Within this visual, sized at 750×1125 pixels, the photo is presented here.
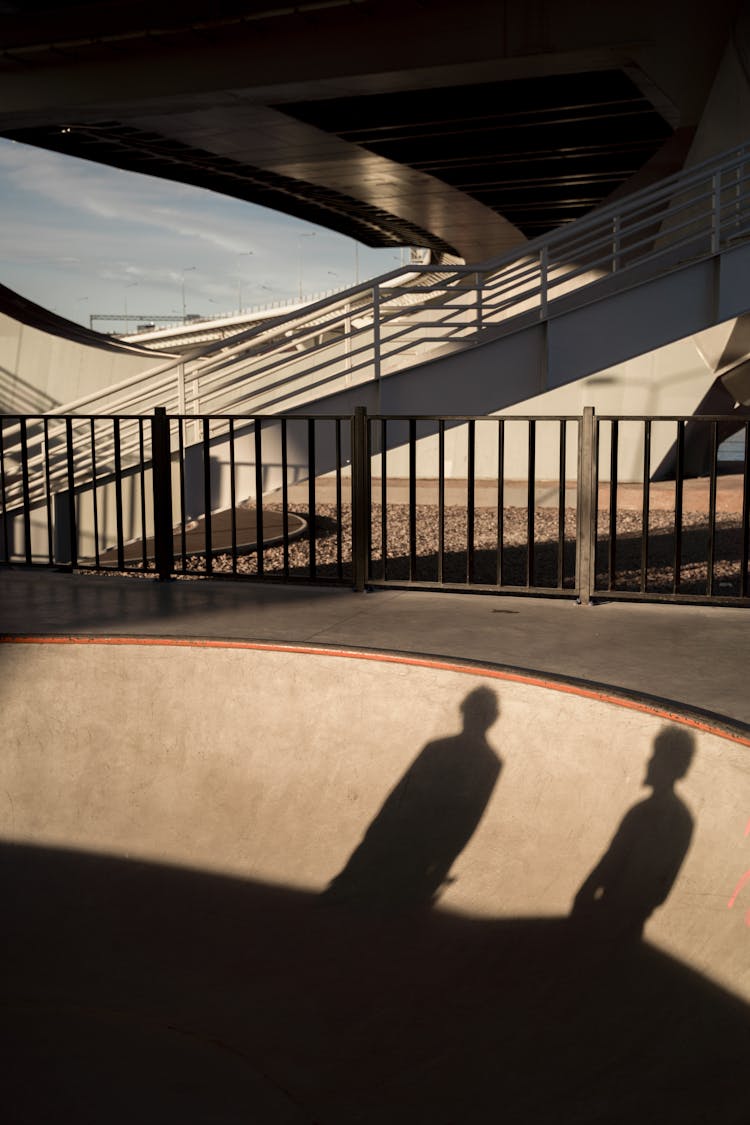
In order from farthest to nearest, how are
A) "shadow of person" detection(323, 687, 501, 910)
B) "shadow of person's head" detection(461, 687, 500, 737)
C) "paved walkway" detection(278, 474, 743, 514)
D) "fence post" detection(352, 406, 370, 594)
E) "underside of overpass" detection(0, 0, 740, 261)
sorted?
"paved walkway" detection(278, 474, 743, 514)
"underside of overpass" detection(0, 0, 740, 261)
"fence post" detection(352, 406, 370, 594)
"shadow of person's head" detection(461, 687, 500, 737)
"shadow of person" detection(323, 687, 501, 910)

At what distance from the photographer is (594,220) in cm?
1206

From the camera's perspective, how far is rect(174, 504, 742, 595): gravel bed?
12.9m

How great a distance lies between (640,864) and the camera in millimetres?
4391

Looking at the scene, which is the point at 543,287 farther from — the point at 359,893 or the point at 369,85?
the point at 369,85

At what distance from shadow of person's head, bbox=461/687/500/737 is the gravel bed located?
416cm

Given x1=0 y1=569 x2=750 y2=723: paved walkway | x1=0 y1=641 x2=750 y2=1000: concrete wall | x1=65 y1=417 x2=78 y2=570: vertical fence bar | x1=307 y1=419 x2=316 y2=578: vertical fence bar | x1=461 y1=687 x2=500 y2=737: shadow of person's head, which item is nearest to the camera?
x1=0 y1=641 x2=750 y2=1000: concrete wall

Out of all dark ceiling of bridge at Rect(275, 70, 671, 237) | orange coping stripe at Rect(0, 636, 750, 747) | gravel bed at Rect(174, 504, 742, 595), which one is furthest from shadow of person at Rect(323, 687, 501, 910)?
dark ceiling of bridge at Rect(275, 70, 671, 237)

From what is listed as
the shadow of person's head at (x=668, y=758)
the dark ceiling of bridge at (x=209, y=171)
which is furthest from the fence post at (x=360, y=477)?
the dark ceiling of bridge at (x=209, y=171)

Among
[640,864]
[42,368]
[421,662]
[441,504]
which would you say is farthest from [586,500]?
[42,368]

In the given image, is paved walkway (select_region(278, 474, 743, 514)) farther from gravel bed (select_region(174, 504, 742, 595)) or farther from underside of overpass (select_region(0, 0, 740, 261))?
underside of overpass (select_region(0, 0, 740, 261))

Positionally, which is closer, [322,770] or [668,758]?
[668,758]

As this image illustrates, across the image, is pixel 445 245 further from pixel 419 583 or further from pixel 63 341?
pixel 419 583

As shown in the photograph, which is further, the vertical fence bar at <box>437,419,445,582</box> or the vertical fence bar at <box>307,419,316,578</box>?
the vertical fence bar at <box>307,419,316,578</box>

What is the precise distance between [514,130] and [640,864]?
81.2ft
